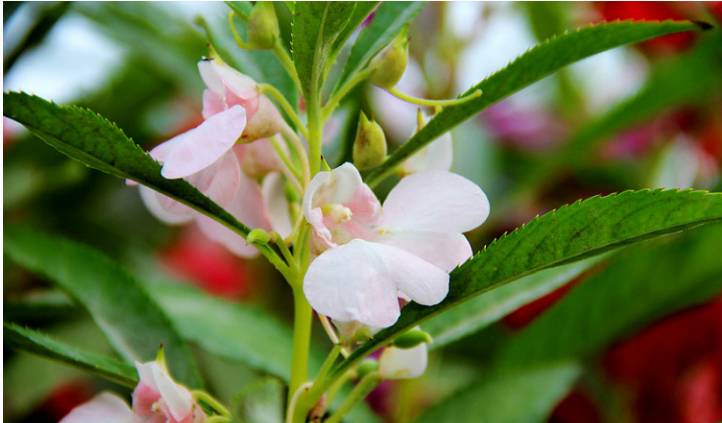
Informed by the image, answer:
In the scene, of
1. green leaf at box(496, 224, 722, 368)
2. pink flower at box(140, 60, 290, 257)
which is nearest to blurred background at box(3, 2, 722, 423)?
green leaf at box(496, 224, 722, 368)

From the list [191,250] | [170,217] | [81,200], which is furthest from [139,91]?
[170,217]

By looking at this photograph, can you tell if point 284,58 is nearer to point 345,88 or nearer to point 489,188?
point 345,88

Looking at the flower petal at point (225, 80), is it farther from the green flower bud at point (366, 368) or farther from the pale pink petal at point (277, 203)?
the green flower bud at point (366, 368)

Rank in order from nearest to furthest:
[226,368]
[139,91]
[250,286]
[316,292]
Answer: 1. [316,292]
2. [226,368]
3. [139,91]
4. [250,286]

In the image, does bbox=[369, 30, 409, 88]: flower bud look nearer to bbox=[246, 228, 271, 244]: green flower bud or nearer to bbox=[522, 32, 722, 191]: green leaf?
bbox=[246, 228, 271, 244]: green flower bud

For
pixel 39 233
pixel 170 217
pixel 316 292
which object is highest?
pixel 39 233

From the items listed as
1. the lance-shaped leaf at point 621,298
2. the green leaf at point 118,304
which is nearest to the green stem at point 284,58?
the green leaf at point 118,304

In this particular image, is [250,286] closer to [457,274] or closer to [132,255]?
[132,255]

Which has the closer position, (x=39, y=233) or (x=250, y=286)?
(x=39, y=233)
